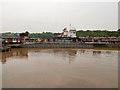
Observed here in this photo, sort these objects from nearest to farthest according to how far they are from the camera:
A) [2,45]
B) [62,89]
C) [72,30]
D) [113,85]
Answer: [62,89] → [113,85] → [2,45] → [72,30]

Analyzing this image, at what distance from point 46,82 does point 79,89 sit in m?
2.53

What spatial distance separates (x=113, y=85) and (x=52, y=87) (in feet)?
14.6

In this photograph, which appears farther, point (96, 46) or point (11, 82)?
point (96, 46)

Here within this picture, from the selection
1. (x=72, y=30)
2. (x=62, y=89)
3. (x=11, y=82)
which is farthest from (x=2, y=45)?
(x=72, y=30)

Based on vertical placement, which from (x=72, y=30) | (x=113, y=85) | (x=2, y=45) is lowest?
(x=113, y=85)

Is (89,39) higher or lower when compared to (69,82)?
higher

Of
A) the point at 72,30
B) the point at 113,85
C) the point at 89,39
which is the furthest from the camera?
the point at 72,30

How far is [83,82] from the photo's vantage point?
23.1 feet

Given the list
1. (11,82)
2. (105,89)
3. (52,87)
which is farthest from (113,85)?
(11,82)

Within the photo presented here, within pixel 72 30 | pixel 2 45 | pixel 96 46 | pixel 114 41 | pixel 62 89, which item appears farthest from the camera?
pixel 72 30

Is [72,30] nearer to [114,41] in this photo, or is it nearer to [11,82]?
[114,41]

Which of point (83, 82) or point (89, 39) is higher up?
point (89, 39)

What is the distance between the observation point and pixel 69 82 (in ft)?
23.1

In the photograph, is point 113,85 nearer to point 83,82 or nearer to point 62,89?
point 83,82
